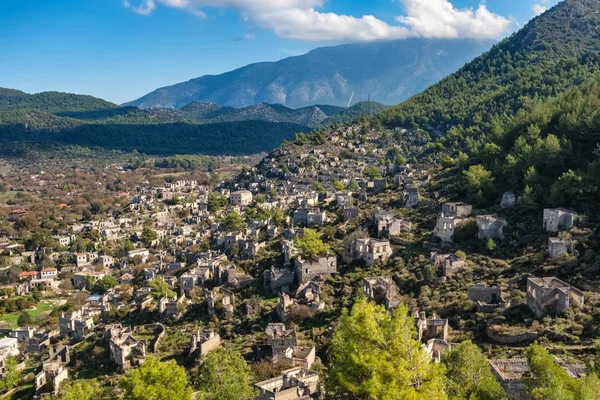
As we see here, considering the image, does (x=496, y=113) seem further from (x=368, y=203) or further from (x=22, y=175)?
(x=22, y=175)

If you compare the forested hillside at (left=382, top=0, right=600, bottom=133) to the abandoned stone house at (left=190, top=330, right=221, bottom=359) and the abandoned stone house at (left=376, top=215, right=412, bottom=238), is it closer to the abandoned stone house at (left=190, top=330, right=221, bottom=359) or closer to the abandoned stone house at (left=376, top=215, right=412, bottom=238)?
the abandoned stone house at (left=376, top=215, right=412, bottom=238)

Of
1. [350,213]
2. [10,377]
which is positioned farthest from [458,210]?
[10,377]

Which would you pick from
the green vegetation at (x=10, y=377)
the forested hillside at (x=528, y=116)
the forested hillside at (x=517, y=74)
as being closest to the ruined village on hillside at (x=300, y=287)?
the green vegetation at (x=10, y=377)

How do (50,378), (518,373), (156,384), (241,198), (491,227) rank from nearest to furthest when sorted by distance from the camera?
(156,384), (518,373), (50,378), (491,227), (241,198)

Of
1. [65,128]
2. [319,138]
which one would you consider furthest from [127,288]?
[65,128]

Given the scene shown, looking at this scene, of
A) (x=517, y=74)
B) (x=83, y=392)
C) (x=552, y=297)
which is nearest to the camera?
(x=83, y=392)

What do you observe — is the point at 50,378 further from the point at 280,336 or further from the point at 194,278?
the point at 280,336

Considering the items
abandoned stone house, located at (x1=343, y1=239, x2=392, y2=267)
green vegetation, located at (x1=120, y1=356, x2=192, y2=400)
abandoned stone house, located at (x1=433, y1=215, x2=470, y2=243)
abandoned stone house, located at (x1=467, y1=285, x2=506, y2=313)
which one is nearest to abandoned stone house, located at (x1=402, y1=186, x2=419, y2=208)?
abandoned stone house, located at (x1=433, y1=215, x2=470, y2=243)
